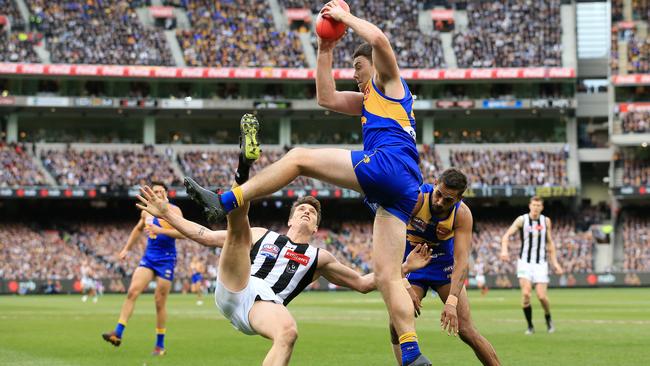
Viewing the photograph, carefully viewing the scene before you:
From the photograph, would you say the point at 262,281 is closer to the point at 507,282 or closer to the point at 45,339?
the point at 45,339

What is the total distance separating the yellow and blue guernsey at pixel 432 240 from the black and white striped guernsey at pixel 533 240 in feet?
33.2

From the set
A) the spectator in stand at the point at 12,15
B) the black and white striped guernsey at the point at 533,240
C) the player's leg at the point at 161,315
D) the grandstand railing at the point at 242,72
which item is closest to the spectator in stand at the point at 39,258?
the grandstand railing at the point at 242,72

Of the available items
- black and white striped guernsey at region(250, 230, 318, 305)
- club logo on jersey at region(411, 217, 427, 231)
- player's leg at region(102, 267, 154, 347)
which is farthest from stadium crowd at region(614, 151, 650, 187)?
black and white striped guernsey at region(250, 230, 318, 305)

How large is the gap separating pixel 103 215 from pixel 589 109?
34808 millimetres

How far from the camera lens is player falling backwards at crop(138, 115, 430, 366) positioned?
29.8 feet

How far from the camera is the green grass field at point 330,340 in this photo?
606 inches

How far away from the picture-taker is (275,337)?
29.7 ft

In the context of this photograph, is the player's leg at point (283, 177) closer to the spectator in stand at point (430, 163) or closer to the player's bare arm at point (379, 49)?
the player's bare arm at point (379, 49)

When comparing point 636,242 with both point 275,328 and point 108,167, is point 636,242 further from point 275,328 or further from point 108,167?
point 275,328

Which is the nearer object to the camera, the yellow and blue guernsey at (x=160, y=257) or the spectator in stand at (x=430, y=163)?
the yellow and blue guernsey at (x=160, y=257)

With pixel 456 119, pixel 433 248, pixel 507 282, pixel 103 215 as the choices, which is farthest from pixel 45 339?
pixel 456 119

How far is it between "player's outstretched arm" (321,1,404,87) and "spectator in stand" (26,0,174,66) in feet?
194

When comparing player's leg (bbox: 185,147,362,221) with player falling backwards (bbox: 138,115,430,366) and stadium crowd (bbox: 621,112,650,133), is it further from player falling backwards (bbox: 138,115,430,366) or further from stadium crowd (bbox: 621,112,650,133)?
stadium crowd (bbox: 621,112,650,133)

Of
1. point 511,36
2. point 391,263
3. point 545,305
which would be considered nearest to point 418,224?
point 391,263
